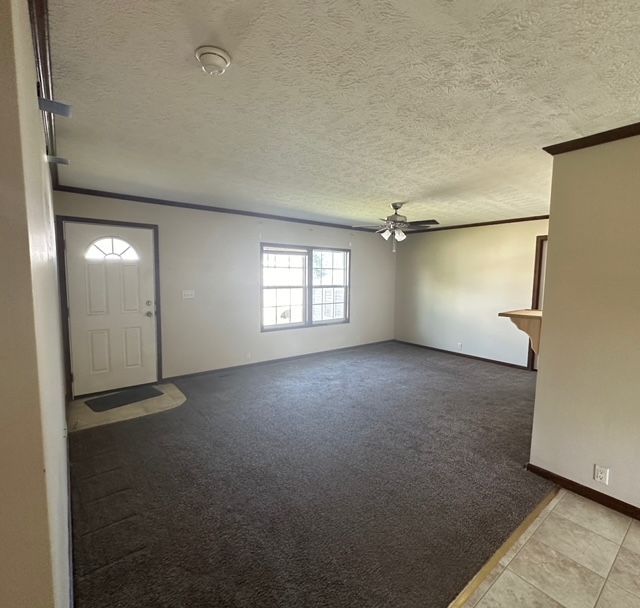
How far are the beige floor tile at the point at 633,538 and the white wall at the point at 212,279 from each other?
180 inches

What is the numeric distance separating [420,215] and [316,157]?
2991 millimetres

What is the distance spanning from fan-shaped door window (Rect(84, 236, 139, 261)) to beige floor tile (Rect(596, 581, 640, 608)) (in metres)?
5.02

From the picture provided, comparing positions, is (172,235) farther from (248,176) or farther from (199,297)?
(248,176)

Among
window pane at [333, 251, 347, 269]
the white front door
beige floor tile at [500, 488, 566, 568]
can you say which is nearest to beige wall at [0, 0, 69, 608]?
beige floor tile at [500, 488, 566, 568]

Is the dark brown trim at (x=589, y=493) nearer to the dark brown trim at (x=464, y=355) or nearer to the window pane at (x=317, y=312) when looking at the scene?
the dark brown trim at (x=464, y=355)

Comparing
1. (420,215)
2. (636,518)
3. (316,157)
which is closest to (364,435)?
(636,518)

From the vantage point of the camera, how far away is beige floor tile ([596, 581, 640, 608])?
159cm

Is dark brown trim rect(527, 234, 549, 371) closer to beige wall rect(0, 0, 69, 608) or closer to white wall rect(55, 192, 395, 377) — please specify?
white wall rect(55, 192, 395, 377)

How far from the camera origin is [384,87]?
1.74 meters

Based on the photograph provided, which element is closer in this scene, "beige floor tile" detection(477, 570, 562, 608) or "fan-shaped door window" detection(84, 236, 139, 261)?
"beige floor tile" detection(477, 570, 562, 608)

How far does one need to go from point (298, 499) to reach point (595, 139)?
3153mm

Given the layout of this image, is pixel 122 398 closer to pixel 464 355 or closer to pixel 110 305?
pixel 110 305

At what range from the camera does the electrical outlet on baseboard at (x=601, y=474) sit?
2.27m

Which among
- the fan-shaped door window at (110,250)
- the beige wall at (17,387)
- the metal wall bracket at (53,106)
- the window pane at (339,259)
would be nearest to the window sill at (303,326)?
the window pane at (339,259)
